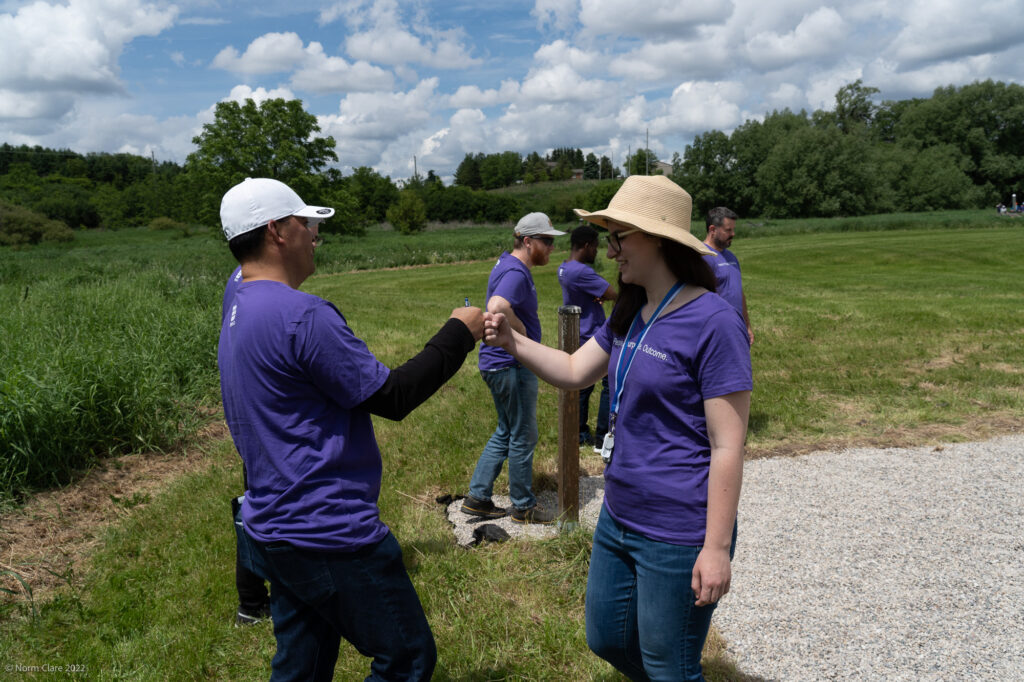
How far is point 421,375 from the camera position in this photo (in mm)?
2344

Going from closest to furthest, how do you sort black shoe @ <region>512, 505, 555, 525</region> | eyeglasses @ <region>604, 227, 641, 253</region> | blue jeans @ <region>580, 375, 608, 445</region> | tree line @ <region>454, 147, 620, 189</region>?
eyeglasses @ <region>604, 227, 641, 253</region> → black shoe @ <region>512, 505, 555, 525</region> → blue jeans @ <region>580, 375, 608, 445</region> → tree line @ <region>454, 147, 620, 189</region>

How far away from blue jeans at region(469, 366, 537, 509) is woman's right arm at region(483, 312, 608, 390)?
192cm

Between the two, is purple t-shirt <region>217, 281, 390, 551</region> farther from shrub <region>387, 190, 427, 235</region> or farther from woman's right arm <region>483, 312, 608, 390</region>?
shrub <region>387, 190, 427, 235</region>

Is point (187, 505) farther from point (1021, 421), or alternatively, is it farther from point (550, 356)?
point (1021, 421)

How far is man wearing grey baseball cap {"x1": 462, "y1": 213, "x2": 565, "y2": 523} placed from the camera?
4.81 meters

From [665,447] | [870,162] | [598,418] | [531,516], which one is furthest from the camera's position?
[870,162]

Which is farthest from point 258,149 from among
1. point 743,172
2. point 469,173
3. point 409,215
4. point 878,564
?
point 469,173

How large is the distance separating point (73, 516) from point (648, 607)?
16.2 feet

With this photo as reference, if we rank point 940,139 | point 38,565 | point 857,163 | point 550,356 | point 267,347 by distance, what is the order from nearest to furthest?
point 267,347
point 550,356
point 38,565
point 857,163
point 940,139

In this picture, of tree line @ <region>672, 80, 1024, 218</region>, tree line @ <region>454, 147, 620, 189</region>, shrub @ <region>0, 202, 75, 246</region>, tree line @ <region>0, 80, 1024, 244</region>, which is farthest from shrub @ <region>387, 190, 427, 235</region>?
tree line @ <region>454, 147, 620, 189</region>

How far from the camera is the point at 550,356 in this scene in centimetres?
292

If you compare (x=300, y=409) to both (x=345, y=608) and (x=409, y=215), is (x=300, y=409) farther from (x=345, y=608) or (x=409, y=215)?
(x=409, y=215)

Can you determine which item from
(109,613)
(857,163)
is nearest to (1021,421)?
(109,613)

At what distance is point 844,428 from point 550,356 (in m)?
5.59
